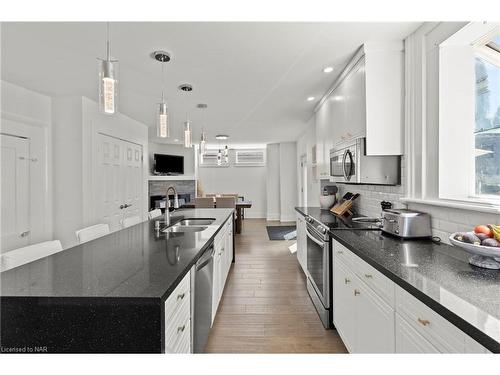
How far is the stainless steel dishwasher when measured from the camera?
62.6 inches

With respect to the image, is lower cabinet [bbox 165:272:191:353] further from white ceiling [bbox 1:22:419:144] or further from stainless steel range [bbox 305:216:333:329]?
white ceiling [bbox 1:22:419:144]

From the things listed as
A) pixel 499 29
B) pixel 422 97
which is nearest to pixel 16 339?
pixel 422 97

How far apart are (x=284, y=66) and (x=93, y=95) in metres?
2.57

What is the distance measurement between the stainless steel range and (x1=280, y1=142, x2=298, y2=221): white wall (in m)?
5.63

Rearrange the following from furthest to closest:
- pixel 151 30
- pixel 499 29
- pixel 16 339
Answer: pixel 151 30, pixel 499 29, pixel 16 339

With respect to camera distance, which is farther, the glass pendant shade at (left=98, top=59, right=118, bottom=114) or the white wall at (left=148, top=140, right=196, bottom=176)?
the white wall at (left=148, top=140, right=196, bottom=176)

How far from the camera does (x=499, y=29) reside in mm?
1609

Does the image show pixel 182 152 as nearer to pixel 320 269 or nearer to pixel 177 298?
pixel 320 269

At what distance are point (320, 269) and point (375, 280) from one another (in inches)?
40.9

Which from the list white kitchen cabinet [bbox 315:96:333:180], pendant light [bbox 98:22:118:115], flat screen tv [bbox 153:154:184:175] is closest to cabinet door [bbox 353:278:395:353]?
pendant light [bbox 98:22:118:115]

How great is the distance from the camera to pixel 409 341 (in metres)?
1.12
